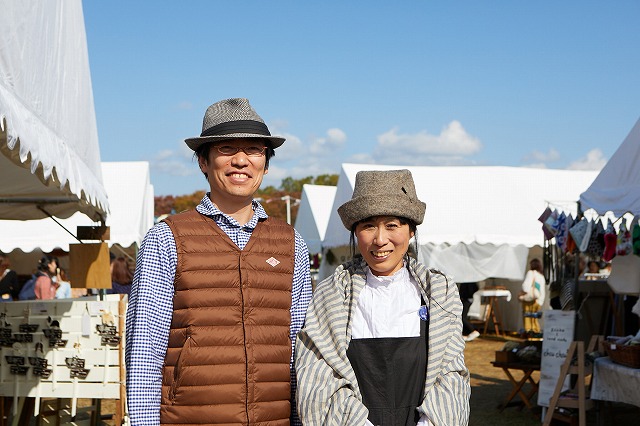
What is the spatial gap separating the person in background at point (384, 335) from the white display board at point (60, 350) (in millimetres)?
3095

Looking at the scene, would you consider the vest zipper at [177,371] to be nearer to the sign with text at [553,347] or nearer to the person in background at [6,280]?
the sign with text at [553,347]

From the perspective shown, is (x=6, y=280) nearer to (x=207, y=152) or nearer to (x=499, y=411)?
(x=499, y=411)

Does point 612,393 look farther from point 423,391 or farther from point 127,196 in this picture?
point 127,196

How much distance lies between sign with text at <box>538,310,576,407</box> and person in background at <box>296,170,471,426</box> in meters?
5.58

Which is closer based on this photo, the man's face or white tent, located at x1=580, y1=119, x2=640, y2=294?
the man's face

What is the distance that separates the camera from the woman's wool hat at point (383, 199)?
2396mm

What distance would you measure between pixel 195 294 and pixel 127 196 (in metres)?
12.1

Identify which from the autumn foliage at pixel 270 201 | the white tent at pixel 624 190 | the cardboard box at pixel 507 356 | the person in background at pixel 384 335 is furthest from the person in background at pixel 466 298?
the autumn foliage at pixel 270 201

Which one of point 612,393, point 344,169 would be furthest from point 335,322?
point 344,169

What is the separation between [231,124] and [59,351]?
3314mm

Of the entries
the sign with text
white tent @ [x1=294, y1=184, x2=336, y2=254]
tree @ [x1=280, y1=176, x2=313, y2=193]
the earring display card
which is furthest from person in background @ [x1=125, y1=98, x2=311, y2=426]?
tree @ [x1=280, y1=176, x2=313, y2=193]

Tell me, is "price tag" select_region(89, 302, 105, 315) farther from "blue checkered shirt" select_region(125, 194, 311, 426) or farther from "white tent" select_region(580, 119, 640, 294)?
"white tent" select_region(580, 119, 640, 294)

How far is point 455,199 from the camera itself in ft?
49.7

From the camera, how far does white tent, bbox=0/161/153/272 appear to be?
39.7 ft
